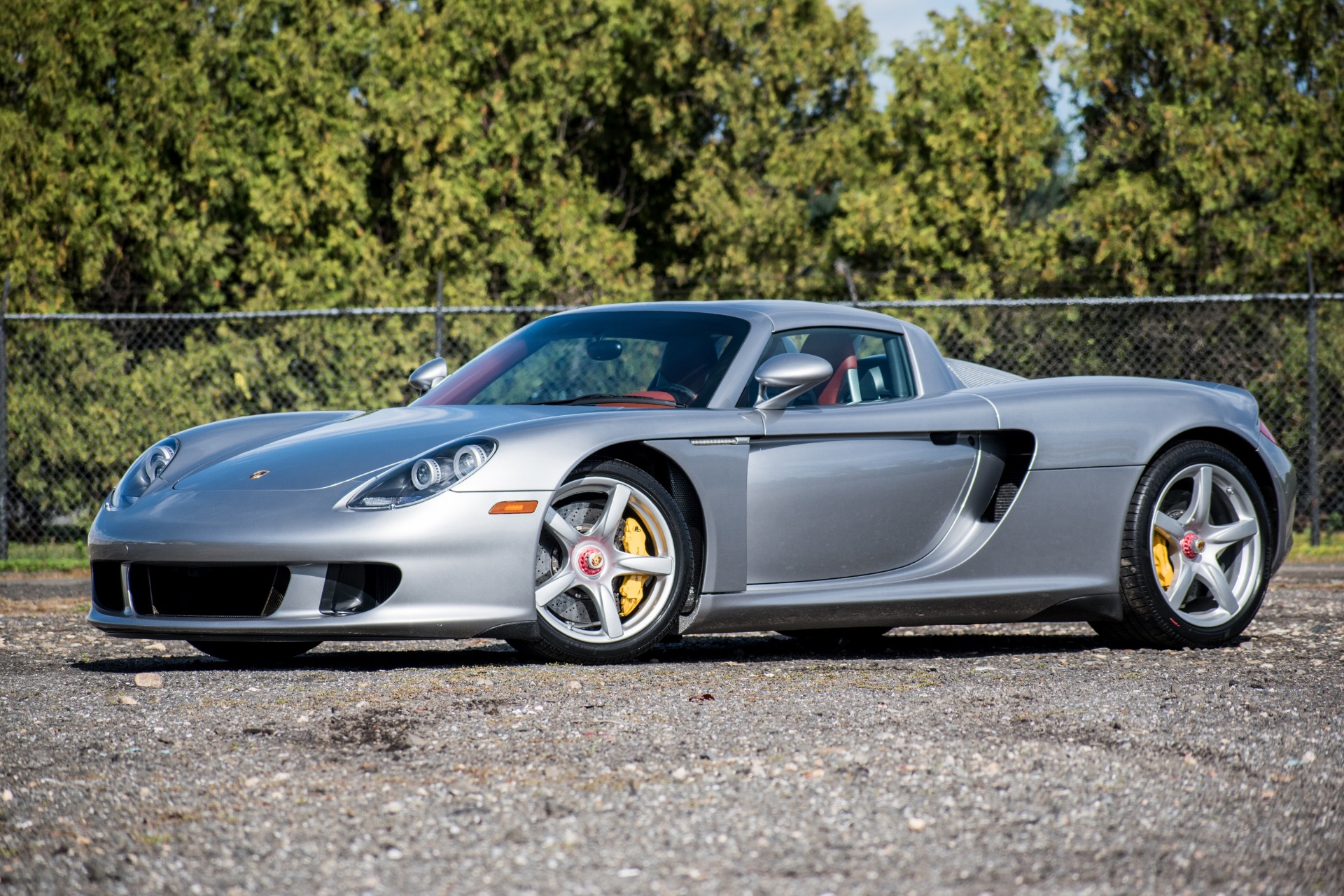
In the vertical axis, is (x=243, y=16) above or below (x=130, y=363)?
above

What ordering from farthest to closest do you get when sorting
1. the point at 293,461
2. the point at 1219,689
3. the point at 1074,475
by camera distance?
the point at 1074,475, the point at 293,461, the point at 1219,689

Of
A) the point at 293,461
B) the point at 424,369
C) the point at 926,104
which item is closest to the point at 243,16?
the point at 926,104

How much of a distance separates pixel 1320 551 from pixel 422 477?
8.34 metres

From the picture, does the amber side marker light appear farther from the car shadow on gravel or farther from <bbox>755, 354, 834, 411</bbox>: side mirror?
<bbox>755, 354, 834, 411</bbox>: side mirror

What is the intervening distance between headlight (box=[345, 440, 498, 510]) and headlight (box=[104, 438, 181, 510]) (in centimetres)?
98

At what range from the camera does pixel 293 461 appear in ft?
16.7

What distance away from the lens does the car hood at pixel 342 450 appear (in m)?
4.94

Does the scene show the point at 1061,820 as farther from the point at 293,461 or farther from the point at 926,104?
the point at 926,104

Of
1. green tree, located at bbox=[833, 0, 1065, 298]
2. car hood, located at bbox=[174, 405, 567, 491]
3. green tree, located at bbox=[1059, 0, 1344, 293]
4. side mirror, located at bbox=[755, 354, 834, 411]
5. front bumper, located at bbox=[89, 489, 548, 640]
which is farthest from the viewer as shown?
green tree, located at bbox=[833, 0, 1065, 298]

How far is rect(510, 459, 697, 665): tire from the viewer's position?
501cm

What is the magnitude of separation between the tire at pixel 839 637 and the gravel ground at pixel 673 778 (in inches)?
37.5

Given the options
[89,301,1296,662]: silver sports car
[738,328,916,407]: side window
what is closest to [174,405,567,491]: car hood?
[89,301,1296,662]: silver sports car

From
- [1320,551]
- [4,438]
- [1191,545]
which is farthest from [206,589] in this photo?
[1320,551]

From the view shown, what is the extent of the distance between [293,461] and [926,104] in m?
11.3
